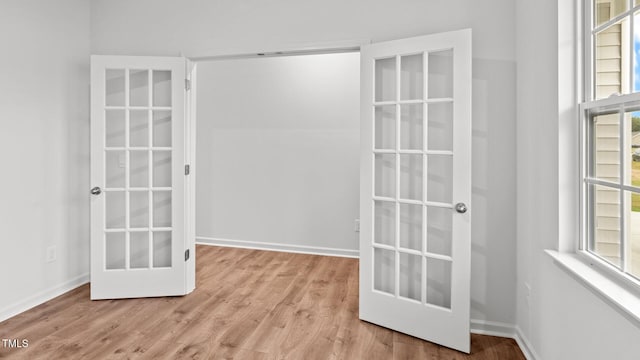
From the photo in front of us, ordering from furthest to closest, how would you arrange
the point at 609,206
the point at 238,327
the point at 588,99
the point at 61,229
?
the point at 61,229 < the point at 238,327 < the point at 588,99 < the point at 609,206

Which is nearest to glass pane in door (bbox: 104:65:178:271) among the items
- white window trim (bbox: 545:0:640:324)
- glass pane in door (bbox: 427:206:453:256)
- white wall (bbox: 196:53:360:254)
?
white wall (bbox: 196:53:360:254)

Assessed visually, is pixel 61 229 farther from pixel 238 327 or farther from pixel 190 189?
pixel 238 327

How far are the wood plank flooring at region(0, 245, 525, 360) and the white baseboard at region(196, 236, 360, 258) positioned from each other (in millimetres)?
808

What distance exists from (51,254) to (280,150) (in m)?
2.50

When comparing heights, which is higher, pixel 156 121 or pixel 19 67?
pixel 19 67

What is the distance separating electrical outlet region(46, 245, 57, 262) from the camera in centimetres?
312

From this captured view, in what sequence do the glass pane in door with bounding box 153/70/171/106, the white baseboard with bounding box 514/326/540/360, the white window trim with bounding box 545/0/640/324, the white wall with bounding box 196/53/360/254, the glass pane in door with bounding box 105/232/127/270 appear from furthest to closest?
the white wall with bounding box 196/53/360/254, the glass pane in door with bounding box 105/232/127/270, the glass pane in door with bounding box 153/70/171/106, the white baseboard with bounding box 514/326/540/360, the white window trim with bounding box 545/0/640/324

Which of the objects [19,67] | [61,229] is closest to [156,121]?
[19,67]

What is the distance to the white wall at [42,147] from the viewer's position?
9.05 ft

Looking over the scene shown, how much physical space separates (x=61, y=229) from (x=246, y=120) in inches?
91.1

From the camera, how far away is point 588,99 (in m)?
1.80

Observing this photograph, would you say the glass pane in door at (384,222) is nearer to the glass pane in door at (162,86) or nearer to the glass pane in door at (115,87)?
the glass pane in door at (162,86)

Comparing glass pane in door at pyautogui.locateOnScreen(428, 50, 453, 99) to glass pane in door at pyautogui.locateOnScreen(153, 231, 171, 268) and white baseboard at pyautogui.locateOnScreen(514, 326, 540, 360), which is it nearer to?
white baseboard at pyautogui.locateOnScreen(514, 326, 540, 360)

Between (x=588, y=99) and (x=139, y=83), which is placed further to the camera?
(x=139, y=83)
